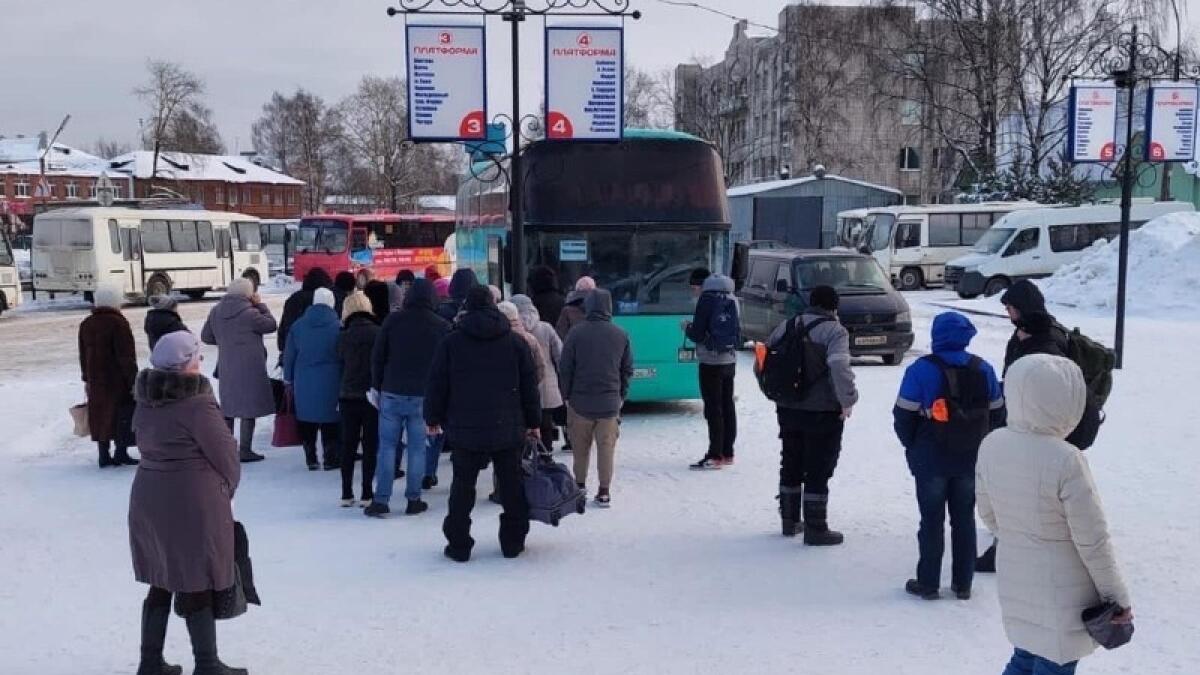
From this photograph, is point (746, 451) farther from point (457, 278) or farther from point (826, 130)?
point (826, 130)

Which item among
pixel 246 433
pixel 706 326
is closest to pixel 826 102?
pixel 706 326

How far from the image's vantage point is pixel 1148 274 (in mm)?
23281

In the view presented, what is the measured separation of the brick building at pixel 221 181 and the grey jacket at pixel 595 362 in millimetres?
72374

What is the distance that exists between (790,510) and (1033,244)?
2537 cm

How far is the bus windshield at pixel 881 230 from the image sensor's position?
34406mm

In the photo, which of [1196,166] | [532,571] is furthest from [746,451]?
[1196,166]

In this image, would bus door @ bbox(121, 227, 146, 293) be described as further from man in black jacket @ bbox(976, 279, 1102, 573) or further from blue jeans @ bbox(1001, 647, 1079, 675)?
blue jeans @ bbox(1001, 647, 1079, 675)

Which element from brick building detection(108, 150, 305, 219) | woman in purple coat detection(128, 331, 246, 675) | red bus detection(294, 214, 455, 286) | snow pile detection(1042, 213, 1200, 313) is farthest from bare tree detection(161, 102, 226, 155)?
woman in purple coat detection(128, 331, 246, 675)

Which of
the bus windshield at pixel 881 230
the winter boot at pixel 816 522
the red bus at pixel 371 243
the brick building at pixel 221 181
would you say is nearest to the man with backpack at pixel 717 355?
the winter boot at pixel 816 522

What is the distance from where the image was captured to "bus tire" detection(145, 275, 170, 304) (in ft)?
102

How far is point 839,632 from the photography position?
5312mm

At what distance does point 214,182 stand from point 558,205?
8102 centimetres

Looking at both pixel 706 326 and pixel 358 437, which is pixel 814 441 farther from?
pixel 358 437

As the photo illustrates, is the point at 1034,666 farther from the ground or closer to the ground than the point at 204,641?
farther from the ground
